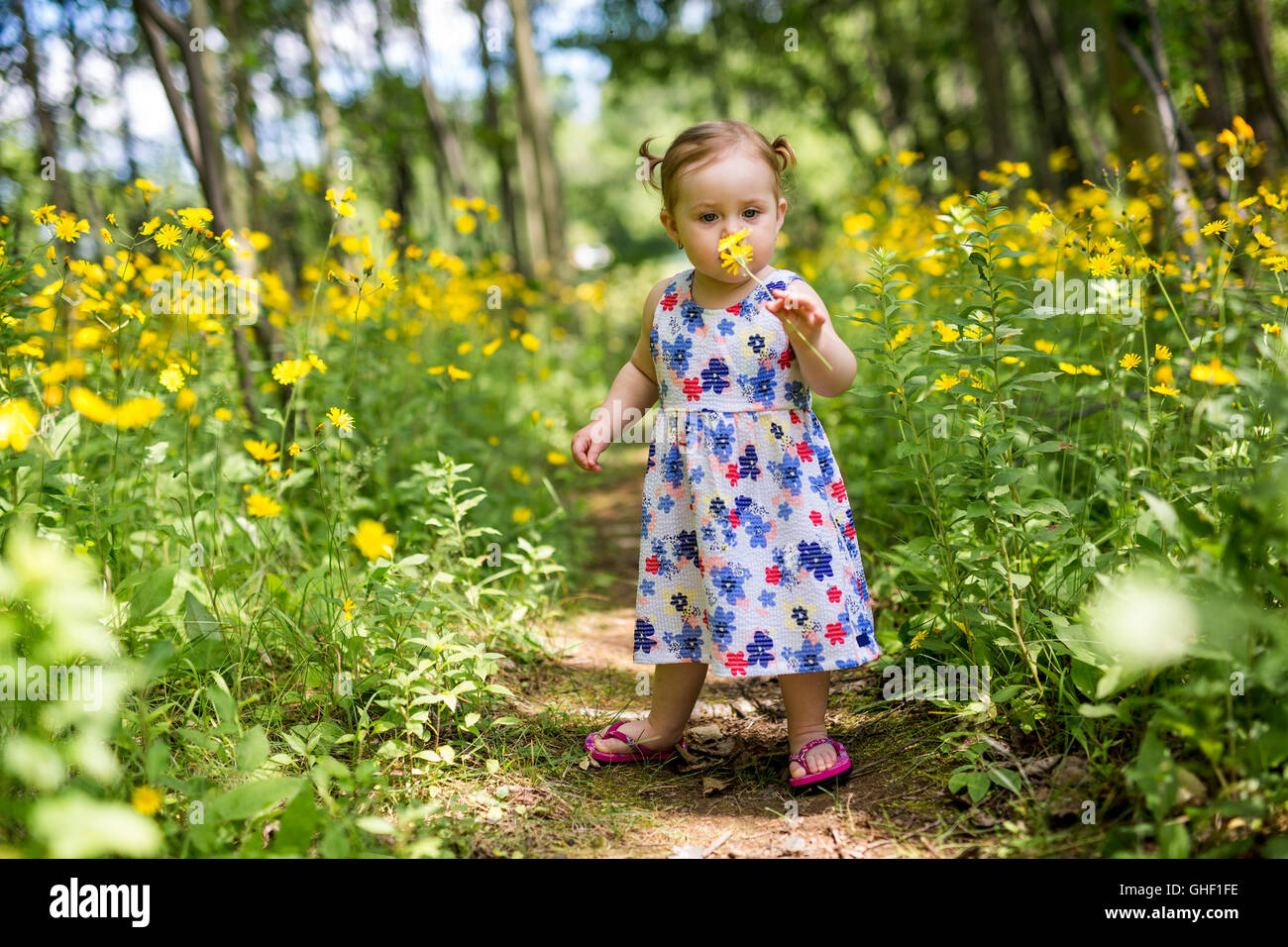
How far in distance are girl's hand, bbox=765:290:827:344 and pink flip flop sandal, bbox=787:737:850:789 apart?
2.97 ft

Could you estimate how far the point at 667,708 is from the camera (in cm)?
217

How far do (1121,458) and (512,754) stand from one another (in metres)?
1.60

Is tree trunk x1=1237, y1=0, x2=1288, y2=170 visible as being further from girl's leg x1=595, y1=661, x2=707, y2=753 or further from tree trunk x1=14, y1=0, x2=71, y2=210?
tree trunk x1=14, y1=0, x2=71, y2=210

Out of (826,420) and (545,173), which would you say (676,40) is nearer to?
(545,173)

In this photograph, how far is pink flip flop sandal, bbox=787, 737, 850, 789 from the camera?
1937 mm

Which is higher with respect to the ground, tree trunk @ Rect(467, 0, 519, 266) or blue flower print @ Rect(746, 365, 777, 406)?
tree trunk @ Rect(467, 0, 519, 266)

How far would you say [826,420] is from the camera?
12.1 ft

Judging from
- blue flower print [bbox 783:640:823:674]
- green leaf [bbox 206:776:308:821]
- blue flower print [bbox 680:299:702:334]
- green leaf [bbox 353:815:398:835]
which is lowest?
green leaf [bbox 353:815:398:835]

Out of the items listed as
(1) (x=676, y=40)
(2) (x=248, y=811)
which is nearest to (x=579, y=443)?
(2) (x=248, y=811)

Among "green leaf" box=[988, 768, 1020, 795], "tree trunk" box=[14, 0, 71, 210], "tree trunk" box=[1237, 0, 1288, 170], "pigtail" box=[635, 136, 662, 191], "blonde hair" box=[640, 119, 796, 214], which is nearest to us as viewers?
"green leaf" box=[988, 768, 1020, 795]

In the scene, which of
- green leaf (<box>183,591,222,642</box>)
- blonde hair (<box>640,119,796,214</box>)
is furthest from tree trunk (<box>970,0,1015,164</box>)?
green leaf (<box>183,591,222,642</box>)

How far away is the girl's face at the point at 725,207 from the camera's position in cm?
189

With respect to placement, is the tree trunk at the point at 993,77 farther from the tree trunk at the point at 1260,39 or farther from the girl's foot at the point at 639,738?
the girl's foot at the point at 639,738

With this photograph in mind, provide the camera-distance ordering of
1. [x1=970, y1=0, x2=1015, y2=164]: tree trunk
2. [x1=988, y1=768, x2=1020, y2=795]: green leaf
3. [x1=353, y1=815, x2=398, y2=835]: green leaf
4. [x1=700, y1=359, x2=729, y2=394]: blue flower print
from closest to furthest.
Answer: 1. [x1=353, y1=815, x2=398, y2=835]: green leaf
2. [x1=988, y1=768, x2=1020, y2=795]: green leaf
3. [x1=700, y1=359, x2=729, y2=394]: blue flower print
4. [x1=970, y1=0, x2=1015, y2=164]: tree trunk
